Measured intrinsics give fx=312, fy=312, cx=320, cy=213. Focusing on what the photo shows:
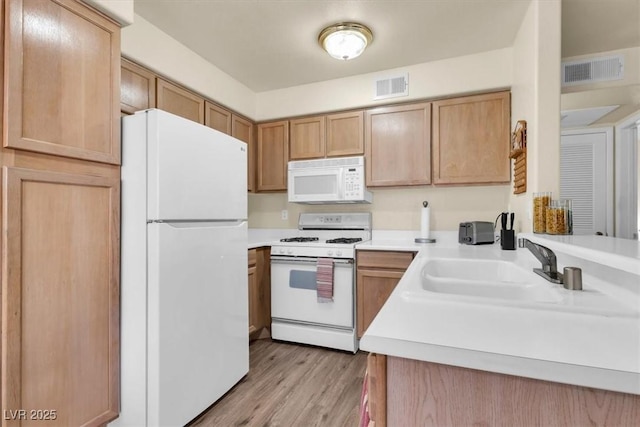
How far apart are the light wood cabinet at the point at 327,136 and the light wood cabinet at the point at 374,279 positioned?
3.41 ft

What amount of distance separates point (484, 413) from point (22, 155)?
68.7 inches

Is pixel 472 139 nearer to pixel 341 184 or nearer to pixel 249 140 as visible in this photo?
pixel 341 184

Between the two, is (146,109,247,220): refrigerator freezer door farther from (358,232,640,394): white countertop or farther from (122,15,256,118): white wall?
(358,232,640,394): white countertop

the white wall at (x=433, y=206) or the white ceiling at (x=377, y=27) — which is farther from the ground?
the white ceiling at (x=377, y=27)

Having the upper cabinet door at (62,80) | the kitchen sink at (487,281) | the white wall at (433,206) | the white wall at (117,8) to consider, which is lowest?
the kitchen sink at (487,281)

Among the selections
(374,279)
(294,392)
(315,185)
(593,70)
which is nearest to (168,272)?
(294,392)

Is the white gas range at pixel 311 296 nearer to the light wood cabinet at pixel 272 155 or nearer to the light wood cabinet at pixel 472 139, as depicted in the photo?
the light wood cabinet at pixel 272 155

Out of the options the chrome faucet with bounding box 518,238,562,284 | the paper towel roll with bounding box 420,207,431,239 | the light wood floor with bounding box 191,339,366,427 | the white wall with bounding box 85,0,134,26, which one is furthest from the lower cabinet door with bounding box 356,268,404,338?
the white wall with bounding box 85,0,134,26

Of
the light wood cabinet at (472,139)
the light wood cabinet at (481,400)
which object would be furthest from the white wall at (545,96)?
the light wood cabinet at (481,400)

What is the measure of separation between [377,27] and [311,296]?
2.16 meters

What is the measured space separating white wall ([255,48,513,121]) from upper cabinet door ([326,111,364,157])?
0.31ft

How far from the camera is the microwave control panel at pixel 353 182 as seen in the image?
2.89 meters

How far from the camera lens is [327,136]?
3119 mm

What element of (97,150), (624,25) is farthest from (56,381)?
(624,25)
